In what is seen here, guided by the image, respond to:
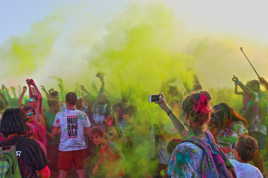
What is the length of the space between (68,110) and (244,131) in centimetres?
260

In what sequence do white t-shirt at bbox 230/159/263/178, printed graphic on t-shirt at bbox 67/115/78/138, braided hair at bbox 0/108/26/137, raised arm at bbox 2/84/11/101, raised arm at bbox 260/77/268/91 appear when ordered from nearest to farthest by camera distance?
white t-shirt at bbox 230/159/263/178, braided hair at bbox 0/108/26/137, printed graphic on t-shirt at bbox 67/115/78/138, raised arm at bbox 260/77/268/91, raised arm at bbox 2/84/11/101

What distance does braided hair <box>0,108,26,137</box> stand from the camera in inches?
121

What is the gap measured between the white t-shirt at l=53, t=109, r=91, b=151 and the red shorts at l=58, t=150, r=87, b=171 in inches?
2.2

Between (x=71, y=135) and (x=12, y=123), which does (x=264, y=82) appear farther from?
(x=12, y=123)

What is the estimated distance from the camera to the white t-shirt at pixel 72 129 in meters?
5.56

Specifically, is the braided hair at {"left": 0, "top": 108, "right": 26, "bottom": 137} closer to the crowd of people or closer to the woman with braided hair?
the crowd of people

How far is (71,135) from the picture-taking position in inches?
219

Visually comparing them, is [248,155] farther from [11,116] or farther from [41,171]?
[11,116]

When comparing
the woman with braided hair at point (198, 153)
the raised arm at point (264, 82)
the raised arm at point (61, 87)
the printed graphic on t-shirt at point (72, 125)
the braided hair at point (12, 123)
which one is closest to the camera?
the woman with braided hair at point (198, 153)

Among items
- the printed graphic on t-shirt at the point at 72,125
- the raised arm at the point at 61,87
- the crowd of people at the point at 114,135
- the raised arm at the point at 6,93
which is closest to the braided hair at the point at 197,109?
the crowd of people at the point at 114,135

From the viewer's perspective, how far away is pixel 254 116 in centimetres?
620

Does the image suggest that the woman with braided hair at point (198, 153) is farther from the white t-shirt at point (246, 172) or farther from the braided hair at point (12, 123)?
the braided hair at point (12, 123)

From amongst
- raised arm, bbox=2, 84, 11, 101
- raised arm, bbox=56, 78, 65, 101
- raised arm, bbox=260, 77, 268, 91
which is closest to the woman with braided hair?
raised arm, bbox=260, 77, 268, 91

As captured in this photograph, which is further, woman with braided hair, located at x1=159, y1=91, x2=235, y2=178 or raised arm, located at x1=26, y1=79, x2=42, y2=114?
raised arm, located at x1=26, y1=79, x2=42, y2=114
